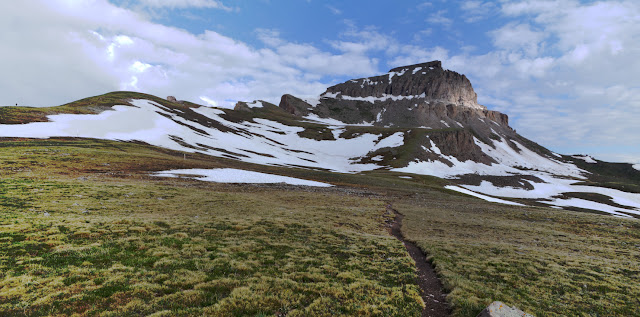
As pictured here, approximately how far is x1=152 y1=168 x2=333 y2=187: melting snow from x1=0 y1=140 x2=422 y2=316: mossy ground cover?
13882 millimetres

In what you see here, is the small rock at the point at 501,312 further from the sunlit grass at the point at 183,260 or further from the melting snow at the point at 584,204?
the melting snow at the point at 584,204

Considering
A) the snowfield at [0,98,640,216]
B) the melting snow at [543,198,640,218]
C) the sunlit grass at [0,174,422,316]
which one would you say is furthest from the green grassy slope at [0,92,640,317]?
the melting snow at [543,198,640,218]

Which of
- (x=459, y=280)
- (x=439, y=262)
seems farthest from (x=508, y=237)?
(x=459, y=280)

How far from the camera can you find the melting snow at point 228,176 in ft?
158

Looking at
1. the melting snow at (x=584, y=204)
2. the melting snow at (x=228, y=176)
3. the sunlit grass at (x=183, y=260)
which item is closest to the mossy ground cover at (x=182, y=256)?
the sunlit grass at (x=183, y=260)

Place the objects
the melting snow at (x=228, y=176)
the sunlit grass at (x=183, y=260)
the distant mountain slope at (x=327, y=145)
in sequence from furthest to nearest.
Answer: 1. the distant mountain slope at (x=327, y=145)
2. the melting snow at (x=228, y=176)
3. the sunlit grass at (x=183, y=260)

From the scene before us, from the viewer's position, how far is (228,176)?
51.9 m

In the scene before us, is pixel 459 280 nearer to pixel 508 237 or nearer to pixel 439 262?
pixel 439 262

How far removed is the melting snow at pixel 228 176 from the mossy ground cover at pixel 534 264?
93.1ft

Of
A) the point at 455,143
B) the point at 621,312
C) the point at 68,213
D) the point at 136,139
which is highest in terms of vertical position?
the point at 455,143

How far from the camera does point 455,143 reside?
148500 mm

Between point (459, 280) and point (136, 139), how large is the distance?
86.2 m

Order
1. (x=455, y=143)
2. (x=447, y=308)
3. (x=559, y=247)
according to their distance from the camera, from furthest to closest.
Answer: (x=455, y=143), (x=559, y=247), (x=447, y=308)

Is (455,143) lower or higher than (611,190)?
higher
